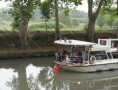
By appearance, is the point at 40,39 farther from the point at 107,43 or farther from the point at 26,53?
the point at 107,43

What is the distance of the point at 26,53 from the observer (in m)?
23.6

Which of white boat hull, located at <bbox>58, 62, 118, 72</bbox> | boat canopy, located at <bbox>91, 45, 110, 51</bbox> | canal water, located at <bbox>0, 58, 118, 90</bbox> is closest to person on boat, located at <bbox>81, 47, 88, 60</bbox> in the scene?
boat canopy, located at <bbox>91, 45, 110, 51</bbox>

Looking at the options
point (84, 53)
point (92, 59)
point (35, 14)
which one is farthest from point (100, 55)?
point (35, 14)

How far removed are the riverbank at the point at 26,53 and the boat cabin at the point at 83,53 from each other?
5.81 metres

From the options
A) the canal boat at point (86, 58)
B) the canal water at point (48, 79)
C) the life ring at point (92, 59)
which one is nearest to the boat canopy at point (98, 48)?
the canal boat at point (86, 58)

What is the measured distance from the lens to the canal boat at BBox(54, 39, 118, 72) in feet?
57.2

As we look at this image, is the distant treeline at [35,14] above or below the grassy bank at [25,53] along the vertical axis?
above

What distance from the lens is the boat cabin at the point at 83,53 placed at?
1756 cm

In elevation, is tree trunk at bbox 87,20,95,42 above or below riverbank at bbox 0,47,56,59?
above

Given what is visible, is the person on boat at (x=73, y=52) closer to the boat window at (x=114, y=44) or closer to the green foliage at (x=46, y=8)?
the boat window at (x=114, y=44)

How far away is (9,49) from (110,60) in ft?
33.7

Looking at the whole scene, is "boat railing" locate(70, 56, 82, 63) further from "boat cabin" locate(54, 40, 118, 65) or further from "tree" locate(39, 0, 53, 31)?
"tree" locate(39, 0, 53, 31)

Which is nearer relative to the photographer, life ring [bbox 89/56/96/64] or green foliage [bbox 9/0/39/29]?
life ring [bbox 89/56/96/64]

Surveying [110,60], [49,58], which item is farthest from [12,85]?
[49,58]
